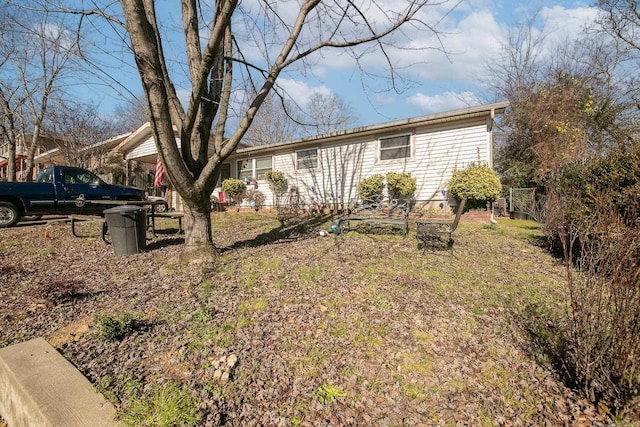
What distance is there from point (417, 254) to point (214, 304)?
12.1ft

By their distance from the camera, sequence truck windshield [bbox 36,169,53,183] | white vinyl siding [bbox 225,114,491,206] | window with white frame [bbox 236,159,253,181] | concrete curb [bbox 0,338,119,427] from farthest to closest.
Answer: window with white frame [bbox 236,159,253,181] → white vinyl siding [bbox 225,114,491,206] → truck windshield [bbox 36,169,53,183] → concrete curb [bbox 0,338,119,427]

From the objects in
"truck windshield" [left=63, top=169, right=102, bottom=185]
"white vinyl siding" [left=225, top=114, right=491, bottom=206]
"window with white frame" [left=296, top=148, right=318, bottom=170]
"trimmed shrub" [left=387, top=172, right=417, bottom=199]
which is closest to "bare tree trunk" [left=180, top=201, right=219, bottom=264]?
"truck windshield" [left=63, top=169, right=102, bottom=185]

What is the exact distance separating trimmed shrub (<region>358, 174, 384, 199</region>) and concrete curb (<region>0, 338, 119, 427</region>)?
9.97m

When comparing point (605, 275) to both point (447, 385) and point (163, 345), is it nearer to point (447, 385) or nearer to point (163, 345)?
point (447, 385)

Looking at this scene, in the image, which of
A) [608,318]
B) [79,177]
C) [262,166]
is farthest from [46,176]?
[608,318]

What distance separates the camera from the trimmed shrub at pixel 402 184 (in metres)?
11.0

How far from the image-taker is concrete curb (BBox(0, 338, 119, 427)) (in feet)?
6.55

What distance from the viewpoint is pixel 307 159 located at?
47.0 feet

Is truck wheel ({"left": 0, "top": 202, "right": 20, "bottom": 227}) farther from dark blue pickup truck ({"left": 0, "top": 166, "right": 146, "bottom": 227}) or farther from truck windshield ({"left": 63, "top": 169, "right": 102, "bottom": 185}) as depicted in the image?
truck windshield ({"left": 63, "top": 169, "right": 102, "bottom": 185})

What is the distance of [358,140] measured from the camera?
12820 mm

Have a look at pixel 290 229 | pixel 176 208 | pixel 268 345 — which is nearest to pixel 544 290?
pixel 268 345

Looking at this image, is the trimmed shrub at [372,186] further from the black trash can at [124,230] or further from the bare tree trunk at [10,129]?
the bare tree trunk at [10,129]

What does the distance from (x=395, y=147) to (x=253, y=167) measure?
24.7 feet

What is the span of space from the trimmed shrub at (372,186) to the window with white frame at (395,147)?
0.91 m
